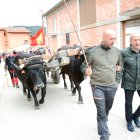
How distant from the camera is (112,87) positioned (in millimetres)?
4684

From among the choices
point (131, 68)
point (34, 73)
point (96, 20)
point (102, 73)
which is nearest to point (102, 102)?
point (102, 73)

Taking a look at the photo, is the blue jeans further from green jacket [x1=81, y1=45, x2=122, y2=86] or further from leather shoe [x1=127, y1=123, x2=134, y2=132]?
leather shoe [x1=127, y1=123, x2=134, y2=132]

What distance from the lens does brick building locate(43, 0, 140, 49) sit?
49.4 feet

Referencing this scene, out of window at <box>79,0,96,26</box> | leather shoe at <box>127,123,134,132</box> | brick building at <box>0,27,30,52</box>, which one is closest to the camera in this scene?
leather shoe at <box>127,123,134,132</box>

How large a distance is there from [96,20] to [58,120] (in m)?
14.3

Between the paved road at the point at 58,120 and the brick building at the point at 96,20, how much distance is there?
7339 millimetres

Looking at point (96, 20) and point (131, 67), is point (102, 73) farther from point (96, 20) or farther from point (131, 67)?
point (96, 20)

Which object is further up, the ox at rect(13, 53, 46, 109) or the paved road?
the ox at rect(13, 53, 46, 109)

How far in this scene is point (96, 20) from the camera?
1970 centimetres

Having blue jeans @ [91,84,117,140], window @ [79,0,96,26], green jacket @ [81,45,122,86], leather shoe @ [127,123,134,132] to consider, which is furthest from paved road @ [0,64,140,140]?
window @ [79,0,96,26]

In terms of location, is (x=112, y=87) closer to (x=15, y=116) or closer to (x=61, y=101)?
(x=15, y=116)

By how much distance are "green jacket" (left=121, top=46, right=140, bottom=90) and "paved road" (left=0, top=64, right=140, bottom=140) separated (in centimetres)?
94

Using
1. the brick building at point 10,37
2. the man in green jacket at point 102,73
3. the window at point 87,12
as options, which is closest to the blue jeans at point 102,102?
the man in green jacket at point 102,73

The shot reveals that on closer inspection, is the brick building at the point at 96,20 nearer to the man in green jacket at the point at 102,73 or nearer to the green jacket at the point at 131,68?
the green jacket at the point at 131,68
